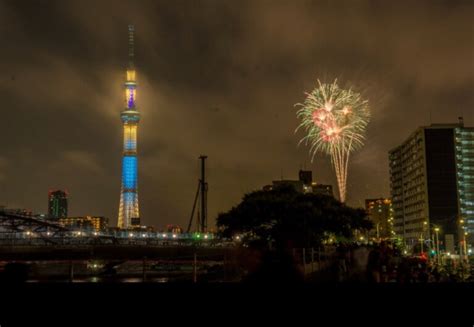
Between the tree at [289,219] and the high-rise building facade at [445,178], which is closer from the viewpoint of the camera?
the tree at [289,219]

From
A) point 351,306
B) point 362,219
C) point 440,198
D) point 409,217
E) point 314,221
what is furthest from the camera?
point 409,217

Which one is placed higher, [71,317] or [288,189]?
[288,189]

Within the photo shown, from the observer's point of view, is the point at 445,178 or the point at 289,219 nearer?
the point at 289,219

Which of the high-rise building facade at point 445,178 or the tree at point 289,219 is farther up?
the high-rise building facade at point 445,178

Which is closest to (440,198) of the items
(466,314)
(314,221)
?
(314,221)

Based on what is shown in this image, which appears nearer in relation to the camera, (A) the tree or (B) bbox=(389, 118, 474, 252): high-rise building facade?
(A) the tree

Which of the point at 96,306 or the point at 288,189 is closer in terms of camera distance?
the point at 96,306

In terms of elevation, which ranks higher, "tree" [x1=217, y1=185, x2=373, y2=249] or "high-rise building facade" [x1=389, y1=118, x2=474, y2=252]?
"high-rise building facade" [x1=389, y1=118, x2=474, y2=252]

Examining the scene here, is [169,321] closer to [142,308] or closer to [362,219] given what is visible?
[142,308]
